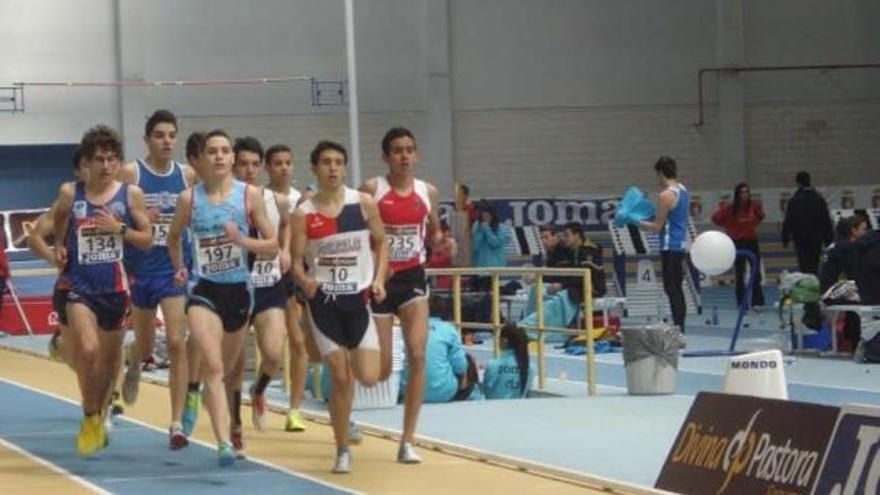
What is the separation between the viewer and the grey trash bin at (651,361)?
50.4 ft

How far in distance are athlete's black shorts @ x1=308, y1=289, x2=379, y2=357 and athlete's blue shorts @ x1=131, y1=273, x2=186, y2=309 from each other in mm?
1610

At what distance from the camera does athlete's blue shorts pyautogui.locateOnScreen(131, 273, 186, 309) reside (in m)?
12.3

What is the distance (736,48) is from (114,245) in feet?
80.1

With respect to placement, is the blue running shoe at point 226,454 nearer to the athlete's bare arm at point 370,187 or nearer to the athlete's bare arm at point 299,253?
the athlete's bare arm at point 299,253

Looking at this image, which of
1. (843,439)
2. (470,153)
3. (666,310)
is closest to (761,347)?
(666,310)

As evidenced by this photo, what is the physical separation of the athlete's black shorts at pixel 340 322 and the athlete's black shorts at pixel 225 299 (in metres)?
0.52

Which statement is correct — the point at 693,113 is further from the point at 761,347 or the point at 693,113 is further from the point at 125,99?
the point at 761,347

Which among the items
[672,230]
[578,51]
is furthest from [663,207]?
[578,51]

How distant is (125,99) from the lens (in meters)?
32.3

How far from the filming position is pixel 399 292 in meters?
11.3

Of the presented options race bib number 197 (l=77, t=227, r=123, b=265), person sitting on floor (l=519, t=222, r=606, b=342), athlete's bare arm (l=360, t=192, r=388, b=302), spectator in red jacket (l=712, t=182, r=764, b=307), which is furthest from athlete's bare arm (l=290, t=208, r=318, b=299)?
spectator in red jacket (l=712, t=182, r=764, b=307)

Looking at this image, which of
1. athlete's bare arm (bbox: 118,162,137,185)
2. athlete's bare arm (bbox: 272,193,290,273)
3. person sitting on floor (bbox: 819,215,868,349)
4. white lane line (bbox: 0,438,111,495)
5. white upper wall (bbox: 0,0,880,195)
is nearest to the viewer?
white lane line (bbox: 0,438,111,495)

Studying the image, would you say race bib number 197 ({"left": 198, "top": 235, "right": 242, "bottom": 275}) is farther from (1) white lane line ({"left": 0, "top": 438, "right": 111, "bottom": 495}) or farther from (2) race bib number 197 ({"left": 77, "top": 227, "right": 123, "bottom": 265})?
(1) white lane line ({"left": 0, "top": 438, "right": 111, "bottom": 495})

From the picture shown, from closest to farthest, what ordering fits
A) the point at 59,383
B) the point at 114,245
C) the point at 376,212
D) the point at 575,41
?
the point at 376,212
the point at 114,245
the point at 59,383
the point at 575,41
